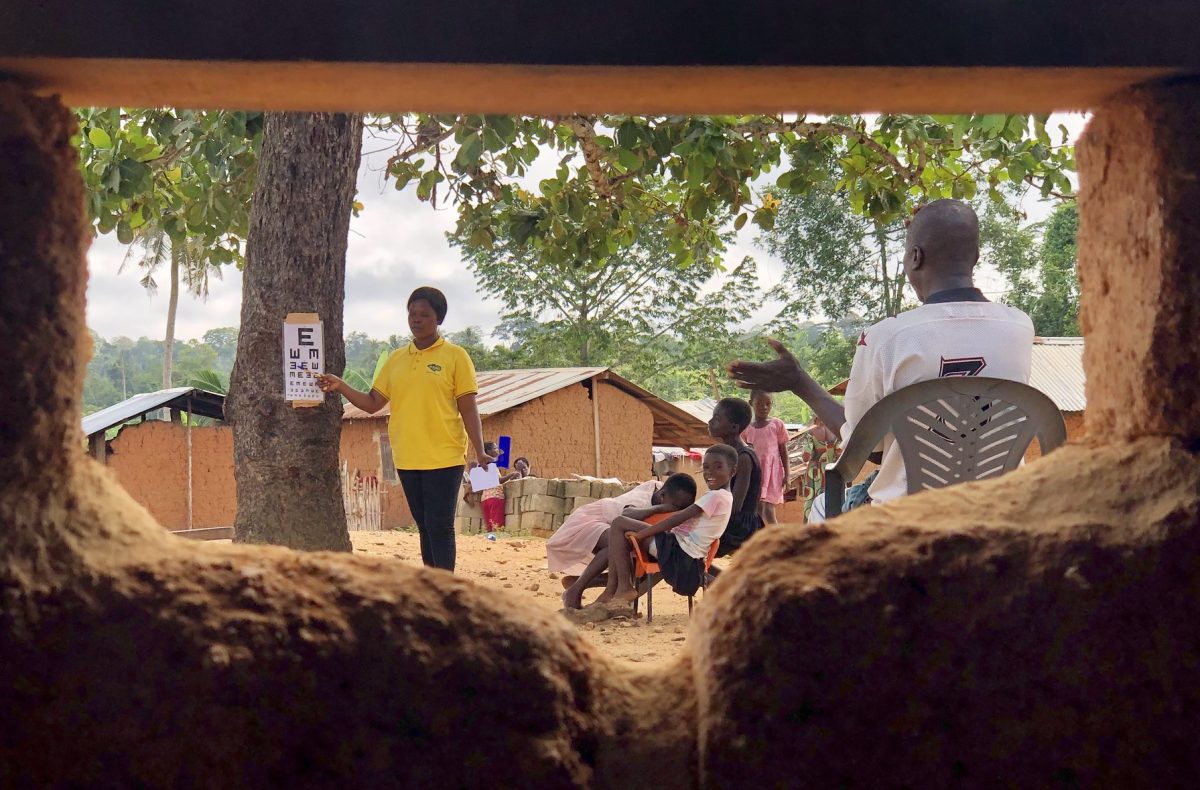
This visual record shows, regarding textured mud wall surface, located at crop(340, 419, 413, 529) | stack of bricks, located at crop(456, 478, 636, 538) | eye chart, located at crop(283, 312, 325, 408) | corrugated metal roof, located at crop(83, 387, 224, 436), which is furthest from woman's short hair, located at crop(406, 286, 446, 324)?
textured mud wall surface, located at crop(340, 419, 413, 529)

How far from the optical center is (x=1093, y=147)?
4.29 ft

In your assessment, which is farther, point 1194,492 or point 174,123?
point 174,123

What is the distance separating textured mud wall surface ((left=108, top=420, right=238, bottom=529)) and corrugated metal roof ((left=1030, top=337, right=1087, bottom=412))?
1205cm

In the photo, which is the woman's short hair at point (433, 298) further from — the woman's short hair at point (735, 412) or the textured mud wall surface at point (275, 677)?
the textured mud wall surface at point (275, 677)

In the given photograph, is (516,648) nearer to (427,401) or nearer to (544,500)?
(427,401)

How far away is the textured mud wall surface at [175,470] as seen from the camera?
1594cm

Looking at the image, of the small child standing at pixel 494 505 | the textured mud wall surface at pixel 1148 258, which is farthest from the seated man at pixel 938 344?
the small child standing at pixel 494 505

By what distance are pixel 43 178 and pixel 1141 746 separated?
53.0 inches

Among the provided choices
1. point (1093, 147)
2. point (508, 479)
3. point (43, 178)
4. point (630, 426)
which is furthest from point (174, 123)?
point (630, 426)

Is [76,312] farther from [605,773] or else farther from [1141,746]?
[1141,746]

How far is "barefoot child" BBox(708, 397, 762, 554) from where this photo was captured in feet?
22.5

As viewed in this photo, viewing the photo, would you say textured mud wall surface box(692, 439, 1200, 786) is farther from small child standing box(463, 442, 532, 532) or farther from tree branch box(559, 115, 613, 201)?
small child standing box(463, 442, 532, 532)

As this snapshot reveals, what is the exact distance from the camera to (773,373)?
2.61 meters

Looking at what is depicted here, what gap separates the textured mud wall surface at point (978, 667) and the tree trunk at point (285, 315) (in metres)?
4.35
